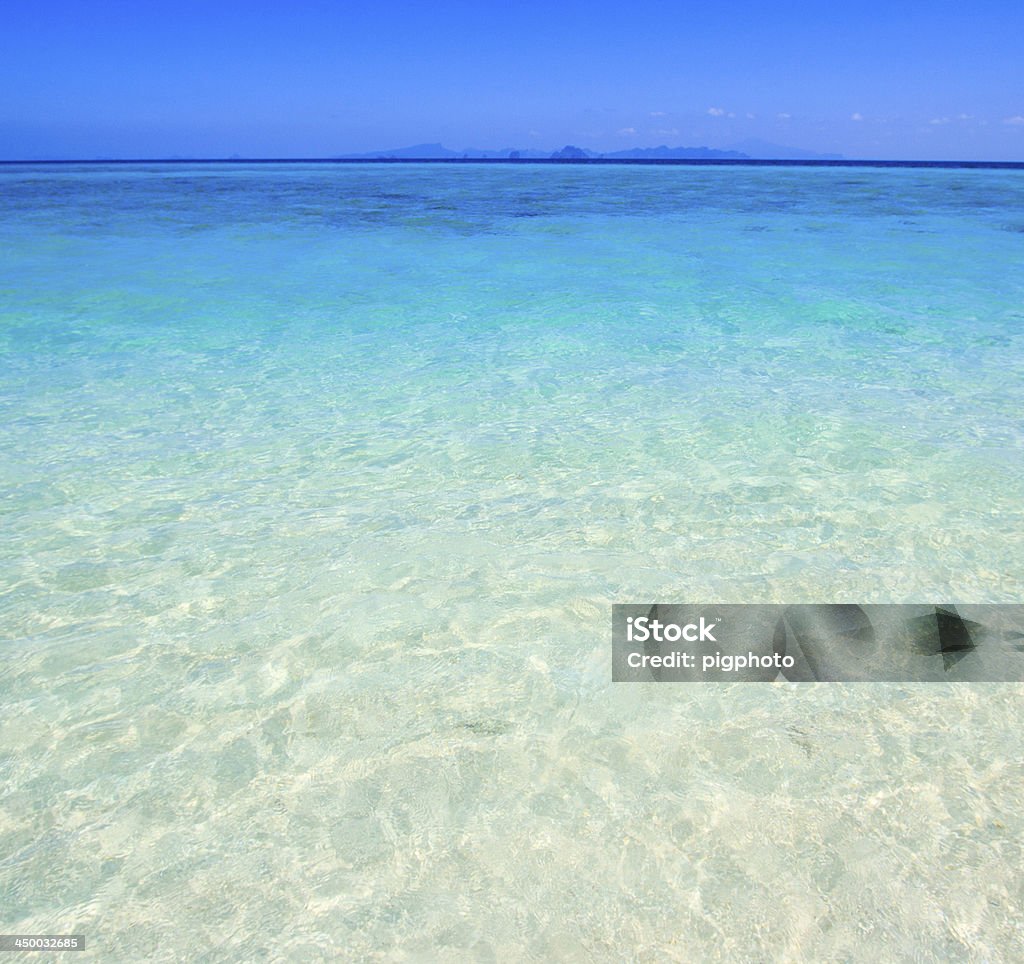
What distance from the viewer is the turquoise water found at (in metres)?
1.94

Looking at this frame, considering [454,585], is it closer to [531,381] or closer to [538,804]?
[538,804]

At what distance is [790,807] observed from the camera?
2.20m

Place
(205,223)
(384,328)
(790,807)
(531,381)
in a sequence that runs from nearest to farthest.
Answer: (790,807) → (531,381) → (384,328) → (205,223)

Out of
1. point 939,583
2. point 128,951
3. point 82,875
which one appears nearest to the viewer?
point 128,951

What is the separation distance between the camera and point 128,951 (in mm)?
1823

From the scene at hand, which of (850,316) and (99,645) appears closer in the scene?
(99,645)

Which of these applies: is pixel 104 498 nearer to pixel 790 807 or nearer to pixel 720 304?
pixel 790 807

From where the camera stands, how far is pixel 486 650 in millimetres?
2938

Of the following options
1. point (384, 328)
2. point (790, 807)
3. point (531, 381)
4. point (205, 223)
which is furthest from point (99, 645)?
point (205, 223)

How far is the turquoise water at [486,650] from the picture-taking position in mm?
1944

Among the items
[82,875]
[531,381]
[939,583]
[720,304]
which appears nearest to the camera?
[82,875]

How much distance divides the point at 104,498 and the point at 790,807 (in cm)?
390

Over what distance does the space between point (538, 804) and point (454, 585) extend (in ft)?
4.29

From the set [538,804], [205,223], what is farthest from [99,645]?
[205,223]
